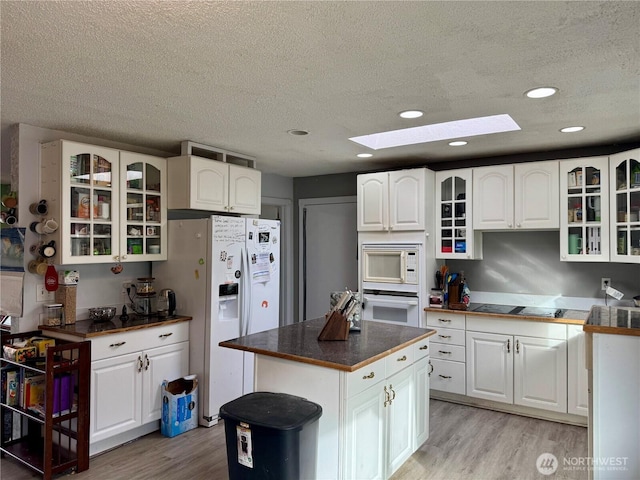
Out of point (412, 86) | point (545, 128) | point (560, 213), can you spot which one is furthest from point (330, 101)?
point (560, 213)

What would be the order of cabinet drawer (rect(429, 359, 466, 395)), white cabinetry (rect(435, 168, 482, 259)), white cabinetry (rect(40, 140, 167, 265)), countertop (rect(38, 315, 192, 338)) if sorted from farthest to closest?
white cabinetry (rect(435, 168, 482, 259))
cabinet drawer (rect(429, 359, 466, 395))
white cabinetry (rect(40, 140, 167, 265))
countertop (rect(38, 315, 192, 338))

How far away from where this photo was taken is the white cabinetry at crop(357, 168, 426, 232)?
14.1ft

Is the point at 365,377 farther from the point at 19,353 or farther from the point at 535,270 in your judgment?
the point at 535,270

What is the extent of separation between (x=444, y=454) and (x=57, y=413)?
2.66m

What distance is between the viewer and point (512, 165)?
4.04 m

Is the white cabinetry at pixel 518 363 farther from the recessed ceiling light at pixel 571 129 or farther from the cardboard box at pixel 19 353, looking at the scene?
the cardboard box at pixel 19 353

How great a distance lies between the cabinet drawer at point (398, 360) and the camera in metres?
2.62

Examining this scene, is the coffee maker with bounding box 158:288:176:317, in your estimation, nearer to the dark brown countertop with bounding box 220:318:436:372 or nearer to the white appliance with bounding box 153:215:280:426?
the white appliance with bounding box 153:215:280:426

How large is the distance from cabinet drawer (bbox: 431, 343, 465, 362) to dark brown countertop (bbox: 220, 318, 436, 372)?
120cm

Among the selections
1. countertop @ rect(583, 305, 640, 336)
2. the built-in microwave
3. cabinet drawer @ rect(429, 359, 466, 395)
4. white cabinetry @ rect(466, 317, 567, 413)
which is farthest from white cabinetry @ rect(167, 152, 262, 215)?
countertop @ rect(583, 305, 640, 336)

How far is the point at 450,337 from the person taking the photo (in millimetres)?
4121

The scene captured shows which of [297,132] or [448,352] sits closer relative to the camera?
[297,132]

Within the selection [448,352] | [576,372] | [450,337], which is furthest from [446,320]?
[576,372]

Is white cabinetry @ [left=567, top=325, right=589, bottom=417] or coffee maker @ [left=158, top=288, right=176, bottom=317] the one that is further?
coffee maker @ [left=158, top=288, right=176, bottom=317]
